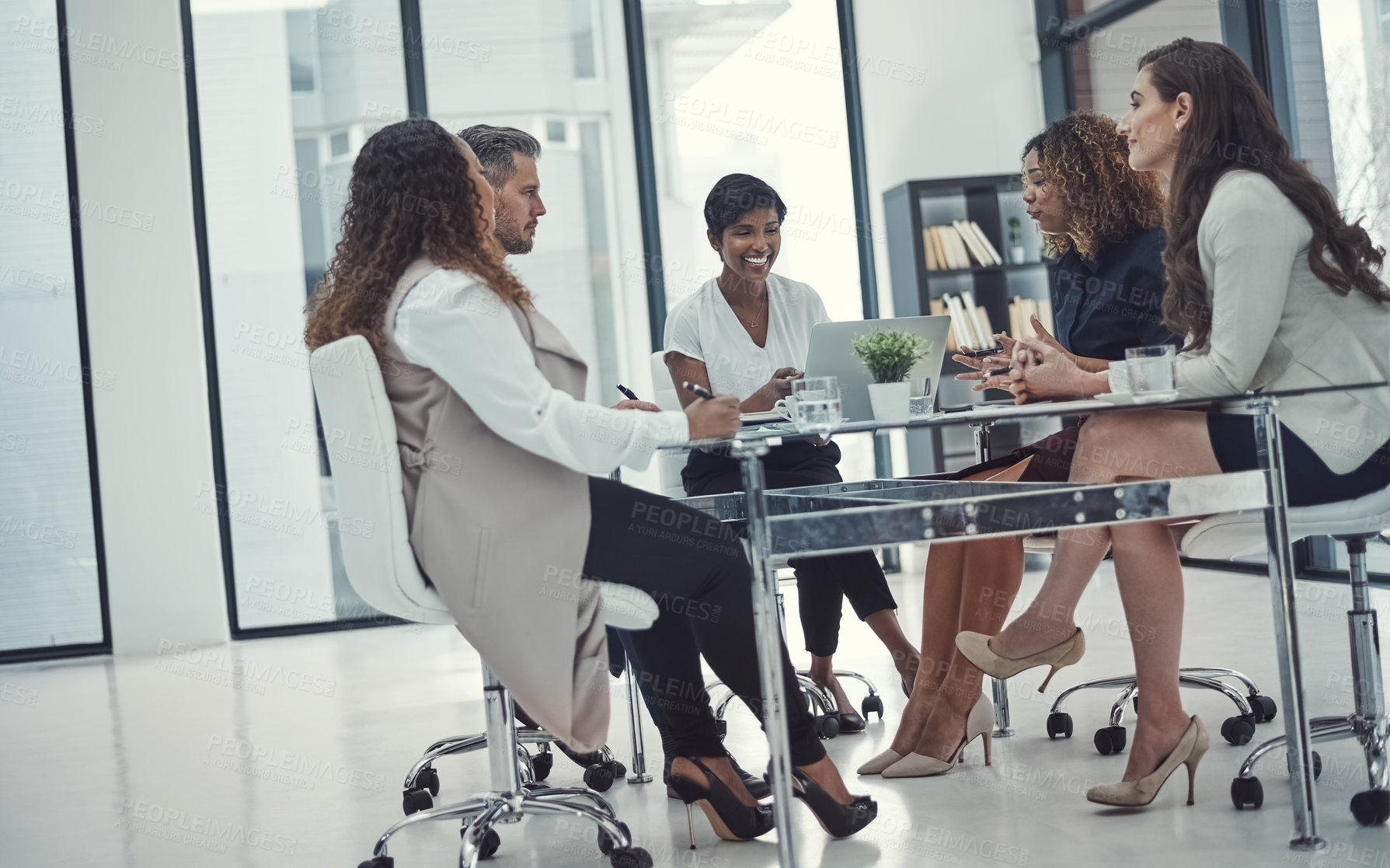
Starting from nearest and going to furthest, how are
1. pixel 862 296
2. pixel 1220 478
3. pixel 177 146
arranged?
1. pixel 1220 478
2. pixel 177 146
3. pixel 862 296

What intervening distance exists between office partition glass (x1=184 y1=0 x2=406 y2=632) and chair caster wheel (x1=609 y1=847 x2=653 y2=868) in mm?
3793

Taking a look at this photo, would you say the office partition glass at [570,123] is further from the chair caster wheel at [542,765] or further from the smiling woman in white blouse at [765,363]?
the chair caster wheel at [542,765]

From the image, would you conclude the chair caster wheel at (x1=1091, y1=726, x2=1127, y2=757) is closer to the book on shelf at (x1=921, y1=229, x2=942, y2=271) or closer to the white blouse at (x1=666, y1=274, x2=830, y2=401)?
the white blouse at (x1=666, y1=274, x2=830, y2=401)

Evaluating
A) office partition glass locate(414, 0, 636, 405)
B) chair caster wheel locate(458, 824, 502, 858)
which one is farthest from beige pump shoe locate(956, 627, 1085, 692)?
office partition glass locate(414, 0, 636, 405)

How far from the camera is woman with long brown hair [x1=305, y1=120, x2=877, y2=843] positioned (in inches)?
71.8

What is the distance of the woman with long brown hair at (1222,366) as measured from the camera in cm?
197

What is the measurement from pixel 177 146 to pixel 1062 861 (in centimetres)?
473

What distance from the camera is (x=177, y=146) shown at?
17.2 ft

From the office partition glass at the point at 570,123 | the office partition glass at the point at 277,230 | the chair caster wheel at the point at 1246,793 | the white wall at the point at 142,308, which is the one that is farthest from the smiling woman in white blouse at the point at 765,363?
the white wall at the point at 142,308

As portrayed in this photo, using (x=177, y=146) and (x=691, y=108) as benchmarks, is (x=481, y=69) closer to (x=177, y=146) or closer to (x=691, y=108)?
(x=691, y=108)

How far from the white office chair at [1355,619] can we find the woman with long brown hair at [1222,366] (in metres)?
0.04

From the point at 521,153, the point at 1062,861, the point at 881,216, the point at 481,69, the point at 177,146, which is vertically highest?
the point at 481,69

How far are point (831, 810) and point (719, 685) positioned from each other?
4.55 ft

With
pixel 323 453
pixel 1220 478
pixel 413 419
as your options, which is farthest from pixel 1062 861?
pixel 323 453
